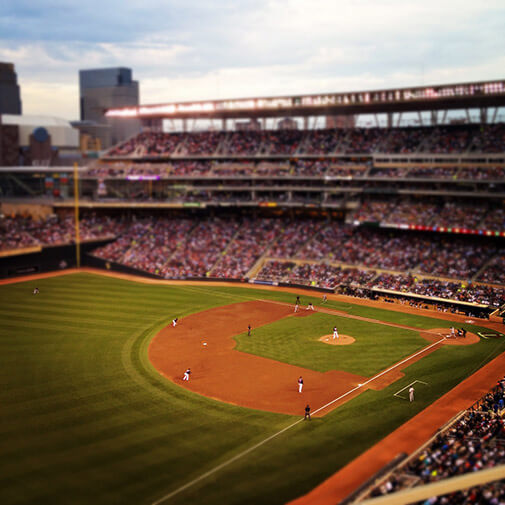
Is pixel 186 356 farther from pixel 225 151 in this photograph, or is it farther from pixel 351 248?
pixel 225 151

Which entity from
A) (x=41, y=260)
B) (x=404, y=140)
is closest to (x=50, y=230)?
(x=41, y=260)

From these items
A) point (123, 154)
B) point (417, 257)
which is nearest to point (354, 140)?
point (417, 257)

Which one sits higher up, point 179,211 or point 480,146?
point 480,146

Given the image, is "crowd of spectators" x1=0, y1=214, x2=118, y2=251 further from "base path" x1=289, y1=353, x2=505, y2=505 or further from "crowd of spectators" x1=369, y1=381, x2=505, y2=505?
"crowd of spectators" x1=369, y1=381, x2=505, y2=505

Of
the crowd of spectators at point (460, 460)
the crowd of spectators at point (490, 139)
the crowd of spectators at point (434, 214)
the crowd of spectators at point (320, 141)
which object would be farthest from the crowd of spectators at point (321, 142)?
the crowd of spectators at point (460, 460)

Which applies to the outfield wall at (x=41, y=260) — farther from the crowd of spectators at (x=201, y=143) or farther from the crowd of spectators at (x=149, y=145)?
the crowd of spectators at (x=201, y=143)

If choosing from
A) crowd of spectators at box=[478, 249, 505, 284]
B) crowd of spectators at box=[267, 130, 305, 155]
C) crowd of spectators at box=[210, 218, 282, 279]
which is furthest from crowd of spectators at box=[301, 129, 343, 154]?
crowd of spectators at box=[478, 249, 505, 284]
